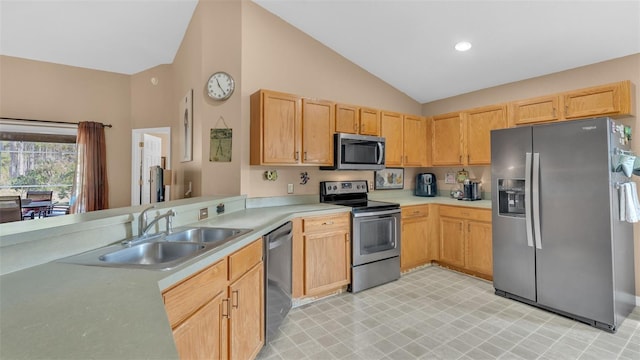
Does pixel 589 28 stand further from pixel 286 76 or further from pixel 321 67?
pixel 286 76

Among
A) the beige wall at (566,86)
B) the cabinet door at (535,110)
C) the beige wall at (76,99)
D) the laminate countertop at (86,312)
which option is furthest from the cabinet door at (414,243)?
the beige wall at (76,99)

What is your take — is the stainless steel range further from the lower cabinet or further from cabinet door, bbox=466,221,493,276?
the lower cabinet

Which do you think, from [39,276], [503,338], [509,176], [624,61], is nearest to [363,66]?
[509,176]

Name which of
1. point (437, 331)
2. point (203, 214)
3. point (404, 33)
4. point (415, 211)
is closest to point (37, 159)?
point (203, 214)

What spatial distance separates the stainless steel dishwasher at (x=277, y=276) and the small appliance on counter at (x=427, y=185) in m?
2.62

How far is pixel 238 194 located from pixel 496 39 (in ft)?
10.1

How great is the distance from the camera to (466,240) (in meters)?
3.50

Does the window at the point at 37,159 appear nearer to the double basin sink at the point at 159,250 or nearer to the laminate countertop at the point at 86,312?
the double basin sink at the point at 159,250

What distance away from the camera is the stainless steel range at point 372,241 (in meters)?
3.06

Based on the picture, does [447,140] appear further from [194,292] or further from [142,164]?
[142,164]

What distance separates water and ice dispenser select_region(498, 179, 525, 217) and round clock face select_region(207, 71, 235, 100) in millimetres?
2967

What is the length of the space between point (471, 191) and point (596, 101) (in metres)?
1.56

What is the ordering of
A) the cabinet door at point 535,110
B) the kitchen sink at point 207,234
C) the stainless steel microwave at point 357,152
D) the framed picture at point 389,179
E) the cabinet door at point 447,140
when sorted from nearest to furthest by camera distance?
the kitchen sink at point 207,234
the cabinet door at point 535,110
the stainless steel microwave at point 357,152
the cabinet door at point 447,140
the framed picture at point 389,179

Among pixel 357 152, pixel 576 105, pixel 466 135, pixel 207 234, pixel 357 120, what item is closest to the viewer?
pixel 207 234
